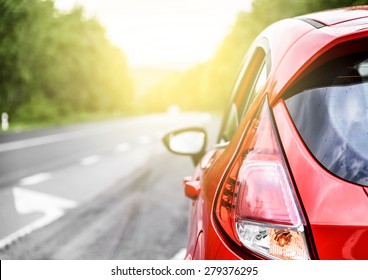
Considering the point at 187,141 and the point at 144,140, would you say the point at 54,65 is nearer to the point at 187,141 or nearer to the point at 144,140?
the point at 144,140

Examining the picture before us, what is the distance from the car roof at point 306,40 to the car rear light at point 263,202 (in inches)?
3.9

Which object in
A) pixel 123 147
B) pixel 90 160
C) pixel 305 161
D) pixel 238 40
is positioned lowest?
pixel 123 147

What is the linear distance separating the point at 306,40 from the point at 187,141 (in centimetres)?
172

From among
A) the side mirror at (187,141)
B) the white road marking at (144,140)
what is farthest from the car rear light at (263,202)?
the white road marking at (144,140)

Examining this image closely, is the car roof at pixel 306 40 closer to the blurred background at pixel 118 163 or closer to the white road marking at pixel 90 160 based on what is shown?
the blurred background at pixel 118 163

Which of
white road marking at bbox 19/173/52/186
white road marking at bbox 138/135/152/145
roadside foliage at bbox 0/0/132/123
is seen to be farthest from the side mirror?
white road marking at bbox 138/135/152/145

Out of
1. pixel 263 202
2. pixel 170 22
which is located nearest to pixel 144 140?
pixel 170 22

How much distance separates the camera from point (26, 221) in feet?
20.0

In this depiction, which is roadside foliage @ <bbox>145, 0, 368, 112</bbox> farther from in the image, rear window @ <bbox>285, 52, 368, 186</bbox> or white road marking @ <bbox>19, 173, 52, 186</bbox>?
white road marking @ <bbox>19, 173, 52, 186</bbox>

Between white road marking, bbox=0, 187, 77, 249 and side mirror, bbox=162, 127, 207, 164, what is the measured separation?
245cm

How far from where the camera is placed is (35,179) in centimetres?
983

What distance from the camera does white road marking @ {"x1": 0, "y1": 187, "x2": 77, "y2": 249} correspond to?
5.46m

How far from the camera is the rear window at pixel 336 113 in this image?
149 centimetres

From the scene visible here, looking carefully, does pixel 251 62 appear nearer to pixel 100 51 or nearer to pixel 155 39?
pixel 155 39
